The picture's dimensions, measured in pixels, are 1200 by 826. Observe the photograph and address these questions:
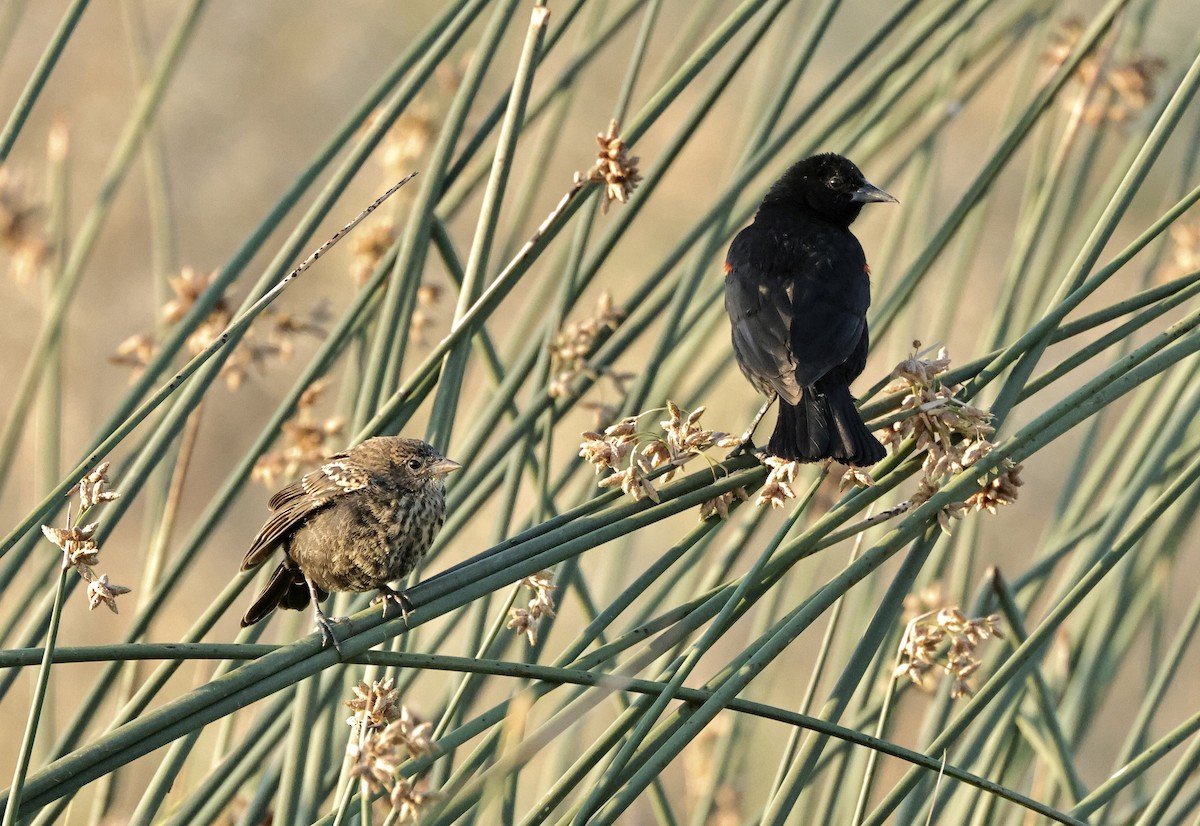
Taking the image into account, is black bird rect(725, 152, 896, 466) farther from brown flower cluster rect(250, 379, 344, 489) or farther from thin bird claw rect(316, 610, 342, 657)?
brown flower cluster rect(250, 379, 344, 489)

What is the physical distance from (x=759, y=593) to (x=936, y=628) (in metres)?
0.49

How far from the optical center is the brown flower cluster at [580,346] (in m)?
2.94

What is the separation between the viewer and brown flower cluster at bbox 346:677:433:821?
5.91 ft

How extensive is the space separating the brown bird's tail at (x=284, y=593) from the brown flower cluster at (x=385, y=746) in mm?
881

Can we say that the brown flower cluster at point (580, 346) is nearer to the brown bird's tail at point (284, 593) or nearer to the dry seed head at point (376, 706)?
the brown bird's tail at point (284, 593)

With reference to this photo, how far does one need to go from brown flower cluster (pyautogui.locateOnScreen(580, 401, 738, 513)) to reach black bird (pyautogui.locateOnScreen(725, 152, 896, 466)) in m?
0.24

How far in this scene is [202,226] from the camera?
428 inches

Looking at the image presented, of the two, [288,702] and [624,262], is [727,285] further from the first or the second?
[624,262]

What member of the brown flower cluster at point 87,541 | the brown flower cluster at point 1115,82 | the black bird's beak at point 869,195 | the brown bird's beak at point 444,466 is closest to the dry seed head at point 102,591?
the brown flower cluster at point 87,541

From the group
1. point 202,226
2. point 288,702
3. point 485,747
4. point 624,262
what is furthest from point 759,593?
point 202,226

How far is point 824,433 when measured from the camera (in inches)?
97.2

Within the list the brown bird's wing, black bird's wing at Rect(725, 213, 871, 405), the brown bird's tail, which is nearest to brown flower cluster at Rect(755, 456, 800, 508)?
black bird's wing at Rect(725, 213, 871, 405)

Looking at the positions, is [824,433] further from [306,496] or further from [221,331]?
[221,331]

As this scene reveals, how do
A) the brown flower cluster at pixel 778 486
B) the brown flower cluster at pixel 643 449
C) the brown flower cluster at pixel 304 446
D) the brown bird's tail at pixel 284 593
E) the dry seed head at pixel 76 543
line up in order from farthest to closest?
the brown flower cluster at pixel 304 446 → the brown bird's tail at pixel 284 593 → the brown flower cluster at pixel 778 486 → the brown flower cluster at pixel 643 449 → the dry seed head at pixel 76 543
